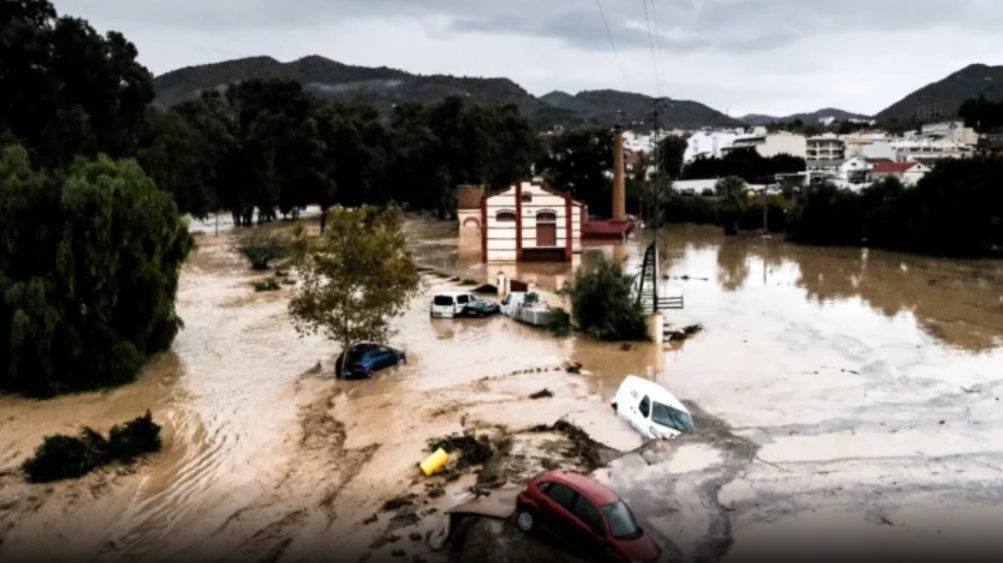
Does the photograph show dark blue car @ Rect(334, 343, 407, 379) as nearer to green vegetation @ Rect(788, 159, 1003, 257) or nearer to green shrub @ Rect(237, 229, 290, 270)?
green shrub @ Rect(237, 229, 290, 270)

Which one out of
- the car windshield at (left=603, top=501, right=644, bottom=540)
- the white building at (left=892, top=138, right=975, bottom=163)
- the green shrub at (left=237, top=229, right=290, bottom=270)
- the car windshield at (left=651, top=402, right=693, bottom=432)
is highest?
the white building at (left=892, top=138, right=975, bottom=163)

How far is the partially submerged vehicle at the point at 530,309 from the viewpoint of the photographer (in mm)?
32916

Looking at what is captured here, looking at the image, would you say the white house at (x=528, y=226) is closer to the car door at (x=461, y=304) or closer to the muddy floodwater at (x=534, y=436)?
the muddy floodwater at (x=534, y=436)

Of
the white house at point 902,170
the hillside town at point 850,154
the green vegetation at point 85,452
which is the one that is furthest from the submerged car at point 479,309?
the white house at point 902,170

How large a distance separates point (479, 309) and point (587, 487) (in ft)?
75.3

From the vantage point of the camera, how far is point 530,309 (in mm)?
34031

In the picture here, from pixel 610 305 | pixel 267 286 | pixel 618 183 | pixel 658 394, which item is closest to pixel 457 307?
pixel 610 305

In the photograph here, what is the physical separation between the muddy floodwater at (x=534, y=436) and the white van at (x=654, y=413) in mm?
409

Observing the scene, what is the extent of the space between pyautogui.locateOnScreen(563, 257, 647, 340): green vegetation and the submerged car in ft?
18.4

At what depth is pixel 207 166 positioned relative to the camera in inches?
3076

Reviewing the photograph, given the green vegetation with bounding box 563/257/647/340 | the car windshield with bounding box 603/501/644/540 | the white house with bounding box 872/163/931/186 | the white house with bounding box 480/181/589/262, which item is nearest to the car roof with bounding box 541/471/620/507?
the car windshield with bounding box 603/501/644/540

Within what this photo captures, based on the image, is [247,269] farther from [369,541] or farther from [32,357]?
[369,541]

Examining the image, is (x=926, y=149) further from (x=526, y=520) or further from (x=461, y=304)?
(x=526, y=520)

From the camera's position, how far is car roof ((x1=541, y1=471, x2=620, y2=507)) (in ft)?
40.9
